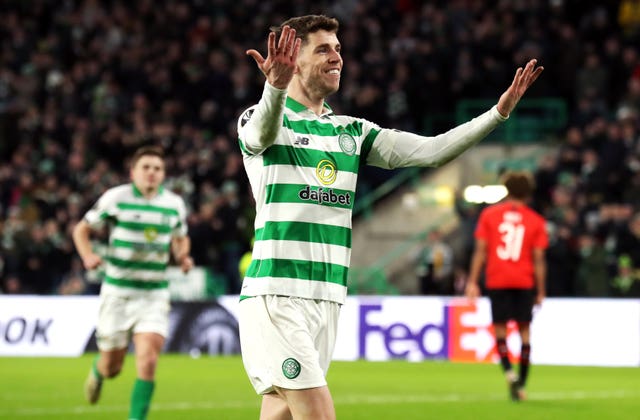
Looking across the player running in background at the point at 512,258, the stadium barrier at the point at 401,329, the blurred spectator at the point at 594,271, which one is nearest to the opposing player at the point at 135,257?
the player running in background at the point at 512,258

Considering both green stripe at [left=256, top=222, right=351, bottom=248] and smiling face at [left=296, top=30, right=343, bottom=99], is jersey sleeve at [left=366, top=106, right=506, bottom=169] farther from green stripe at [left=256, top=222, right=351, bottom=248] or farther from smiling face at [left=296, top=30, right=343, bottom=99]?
green stripe at [left=256, top=222, right=351, bottom=248]

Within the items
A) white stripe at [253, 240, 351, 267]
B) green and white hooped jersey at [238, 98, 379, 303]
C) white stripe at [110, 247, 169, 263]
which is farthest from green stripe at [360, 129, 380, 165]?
white stripe at [110, 247, 169, 263]

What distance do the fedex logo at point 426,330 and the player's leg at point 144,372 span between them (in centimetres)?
865

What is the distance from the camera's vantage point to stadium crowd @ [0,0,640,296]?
20.2 metres

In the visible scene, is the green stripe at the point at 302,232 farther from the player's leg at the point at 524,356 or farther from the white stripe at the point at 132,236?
the player's leg at the point at 524,356

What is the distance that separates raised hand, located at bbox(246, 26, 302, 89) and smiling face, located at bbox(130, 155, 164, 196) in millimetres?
5778

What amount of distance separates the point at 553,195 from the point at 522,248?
8336mm

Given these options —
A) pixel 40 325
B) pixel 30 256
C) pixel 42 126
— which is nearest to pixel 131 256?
pixel 40 325

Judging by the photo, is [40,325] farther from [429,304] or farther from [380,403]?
[380,403]

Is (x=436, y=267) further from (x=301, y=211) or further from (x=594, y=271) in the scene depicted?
(x=301, y=211)

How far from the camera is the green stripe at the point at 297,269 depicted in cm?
553

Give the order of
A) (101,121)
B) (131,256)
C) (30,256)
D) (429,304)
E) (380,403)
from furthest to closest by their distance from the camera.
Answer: (101,121) < (30,256) < (429,304) < (380,403) < (131,256)

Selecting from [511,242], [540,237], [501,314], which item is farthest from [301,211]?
[540,237]

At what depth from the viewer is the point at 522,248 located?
12.4 metres
